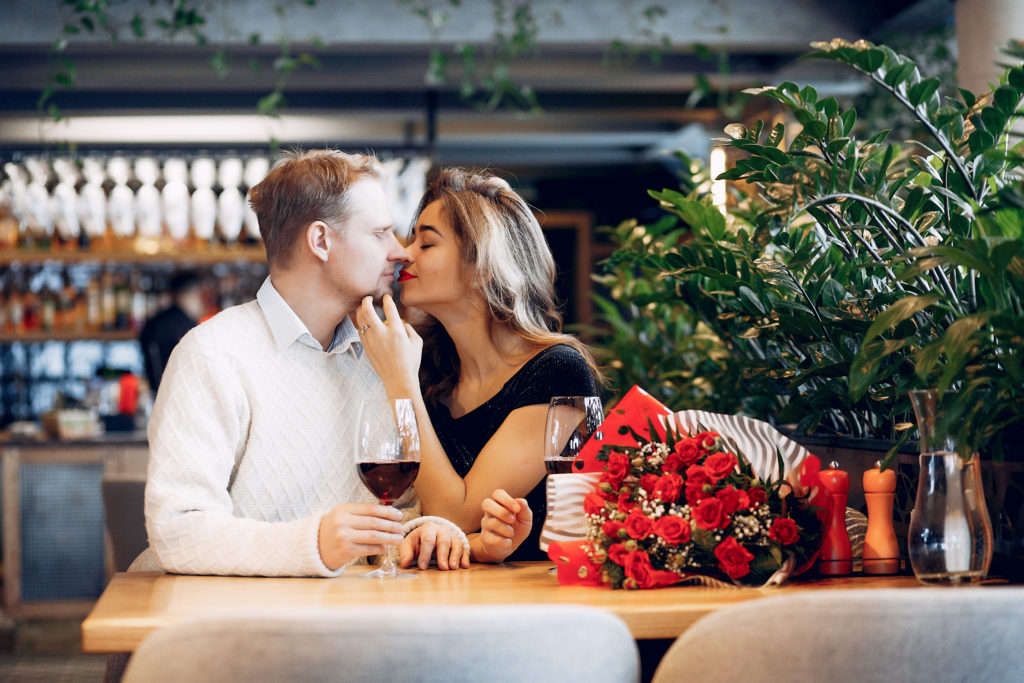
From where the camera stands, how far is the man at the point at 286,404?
1411mm

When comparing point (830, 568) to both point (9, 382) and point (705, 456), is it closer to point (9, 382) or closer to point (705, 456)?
point (705, 456)

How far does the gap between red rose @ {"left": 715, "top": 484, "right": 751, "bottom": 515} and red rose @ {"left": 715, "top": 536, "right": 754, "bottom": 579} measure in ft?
0.13

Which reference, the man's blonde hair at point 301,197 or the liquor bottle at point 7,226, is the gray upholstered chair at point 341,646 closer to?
the man's blonde hair at point 301,197

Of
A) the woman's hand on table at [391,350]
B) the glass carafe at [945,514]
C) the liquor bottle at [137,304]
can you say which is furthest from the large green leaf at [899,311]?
the liquor bottle at [137,304]

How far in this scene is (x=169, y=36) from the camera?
14.4 feet

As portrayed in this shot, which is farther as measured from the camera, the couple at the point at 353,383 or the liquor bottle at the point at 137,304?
the liquor bottle at the point at 137,304

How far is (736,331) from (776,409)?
0.27 m

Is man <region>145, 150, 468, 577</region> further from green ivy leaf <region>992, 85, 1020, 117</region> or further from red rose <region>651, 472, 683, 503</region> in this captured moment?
green ivy leaf <region>992, 85, 1020, 117</region>

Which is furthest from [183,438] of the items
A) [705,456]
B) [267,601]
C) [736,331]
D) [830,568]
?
[736,331]

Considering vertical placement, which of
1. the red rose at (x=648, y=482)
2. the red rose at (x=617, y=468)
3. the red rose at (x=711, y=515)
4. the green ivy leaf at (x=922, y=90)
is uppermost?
the green ivy leaf at (x=922, y=90)

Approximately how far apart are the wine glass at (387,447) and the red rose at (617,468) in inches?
10.5

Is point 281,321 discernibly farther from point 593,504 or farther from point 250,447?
point 593,504

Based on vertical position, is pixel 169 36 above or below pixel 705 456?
above

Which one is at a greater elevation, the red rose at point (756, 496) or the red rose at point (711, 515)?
the red rose at point (756, 496)
